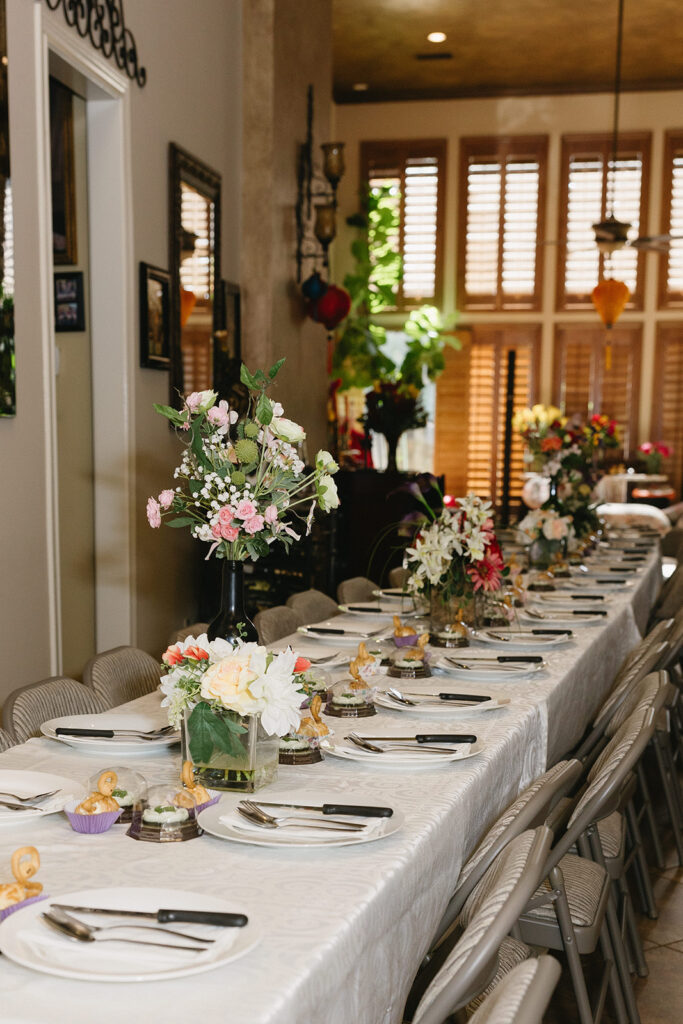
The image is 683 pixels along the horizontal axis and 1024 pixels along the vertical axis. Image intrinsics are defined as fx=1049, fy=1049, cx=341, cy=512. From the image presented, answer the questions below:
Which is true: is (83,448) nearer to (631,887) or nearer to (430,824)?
(631,887)

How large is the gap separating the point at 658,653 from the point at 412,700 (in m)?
1.03

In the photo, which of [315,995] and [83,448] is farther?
[83,448]

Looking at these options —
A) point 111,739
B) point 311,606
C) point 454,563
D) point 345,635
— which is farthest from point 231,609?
point 311,606

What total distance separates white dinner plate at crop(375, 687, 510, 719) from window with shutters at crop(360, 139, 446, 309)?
10.3 metres

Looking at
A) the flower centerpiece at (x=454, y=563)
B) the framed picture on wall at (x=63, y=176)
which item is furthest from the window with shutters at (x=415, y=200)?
the flower centerpiece at (x=454, y=563)

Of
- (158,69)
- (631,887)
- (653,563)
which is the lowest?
(631,887)

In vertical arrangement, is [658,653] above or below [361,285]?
below

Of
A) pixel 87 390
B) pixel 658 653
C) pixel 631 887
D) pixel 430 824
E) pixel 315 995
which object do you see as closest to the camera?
pixel 315 995

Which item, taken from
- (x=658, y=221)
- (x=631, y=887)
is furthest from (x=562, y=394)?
(x=631, y=887)

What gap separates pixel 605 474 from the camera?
37.1ft

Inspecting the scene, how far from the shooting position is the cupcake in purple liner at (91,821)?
1.58m

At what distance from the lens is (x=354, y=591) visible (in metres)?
4.41

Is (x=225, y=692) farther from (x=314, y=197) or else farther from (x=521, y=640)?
(x=314, y=197)

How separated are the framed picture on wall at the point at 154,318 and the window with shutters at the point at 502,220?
7526 mm
